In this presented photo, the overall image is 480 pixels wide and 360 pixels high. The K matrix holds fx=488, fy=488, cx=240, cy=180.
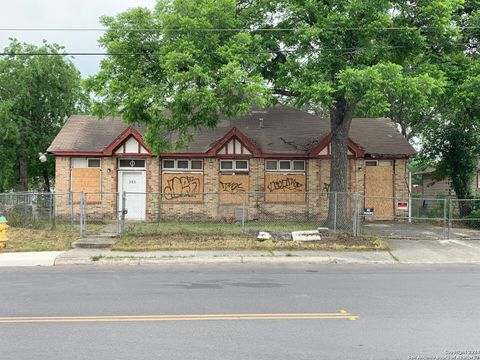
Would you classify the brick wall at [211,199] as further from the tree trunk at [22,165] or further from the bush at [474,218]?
the tree trunk at [22,165]

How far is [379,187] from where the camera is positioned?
2244cm

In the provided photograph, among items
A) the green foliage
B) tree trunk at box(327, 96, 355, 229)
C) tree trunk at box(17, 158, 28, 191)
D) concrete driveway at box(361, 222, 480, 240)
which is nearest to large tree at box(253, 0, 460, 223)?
the green foliage

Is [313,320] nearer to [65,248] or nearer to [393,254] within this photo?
[393,254]

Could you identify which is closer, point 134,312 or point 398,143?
point 134,312

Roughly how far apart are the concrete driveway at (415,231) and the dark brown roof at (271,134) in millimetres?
3396

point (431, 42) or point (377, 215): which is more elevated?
point (431, 42)

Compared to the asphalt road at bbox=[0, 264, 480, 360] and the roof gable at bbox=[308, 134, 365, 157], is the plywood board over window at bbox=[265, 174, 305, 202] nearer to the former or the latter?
the roof gable at bbox=[308, 134, 365, 157]

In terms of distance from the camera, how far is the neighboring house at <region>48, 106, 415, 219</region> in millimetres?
21359

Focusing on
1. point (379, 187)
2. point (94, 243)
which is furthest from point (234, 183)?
point (94, 243)

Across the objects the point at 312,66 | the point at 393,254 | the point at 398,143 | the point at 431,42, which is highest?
the point at 431,42

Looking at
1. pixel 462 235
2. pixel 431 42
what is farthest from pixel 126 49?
pixel 462 235

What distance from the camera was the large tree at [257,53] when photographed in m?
13.5

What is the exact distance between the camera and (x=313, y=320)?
662cm

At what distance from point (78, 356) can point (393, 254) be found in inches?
411
